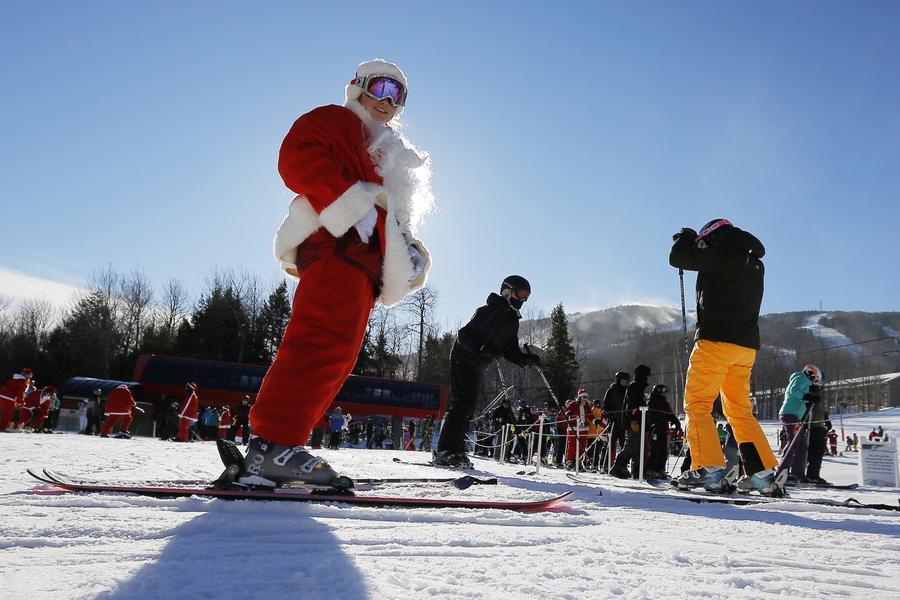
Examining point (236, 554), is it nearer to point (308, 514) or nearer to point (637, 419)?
point (308, 514)

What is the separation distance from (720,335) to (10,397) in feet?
50.1

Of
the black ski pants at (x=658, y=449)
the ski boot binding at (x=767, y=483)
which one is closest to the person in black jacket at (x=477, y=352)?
the ski boot binding at (x=767, y=483)

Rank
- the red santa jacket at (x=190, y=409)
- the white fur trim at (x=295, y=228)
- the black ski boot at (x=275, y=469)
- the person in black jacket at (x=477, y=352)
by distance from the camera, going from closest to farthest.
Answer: the black ski boot at (x=275, y=469)
the white fur trim at (x=295, y=228)
the person in black jacket at (x=477, y=352)
the red santa jacket at (x=190, y=409)

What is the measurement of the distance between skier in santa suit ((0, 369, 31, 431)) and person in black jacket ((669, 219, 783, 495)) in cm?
1477

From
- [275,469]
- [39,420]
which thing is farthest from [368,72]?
[39,420]

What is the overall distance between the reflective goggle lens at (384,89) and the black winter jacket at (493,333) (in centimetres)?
313

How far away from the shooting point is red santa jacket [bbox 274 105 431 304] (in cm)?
230

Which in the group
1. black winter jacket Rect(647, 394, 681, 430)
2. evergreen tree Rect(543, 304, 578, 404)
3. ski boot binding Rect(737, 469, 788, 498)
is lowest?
ski boot binding Rect(737, 469, 788, 498)

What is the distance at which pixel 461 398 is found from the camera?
19.0ft

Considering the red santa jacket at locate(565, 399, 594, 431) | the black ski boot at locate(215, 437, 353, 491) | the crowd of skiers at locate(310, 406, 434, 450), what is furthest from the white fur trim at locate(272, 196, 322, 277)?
the crowd of skiers at locate(310, 406, 434, 450)

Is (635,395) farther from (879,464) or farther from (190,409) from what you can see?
(190,409)

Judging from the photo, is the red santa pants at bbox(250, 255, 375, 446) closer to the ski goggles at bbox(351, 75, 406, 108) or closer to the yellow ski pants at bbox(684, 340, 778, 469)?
the ski goggles at bbox(351, 75, 406, 108)

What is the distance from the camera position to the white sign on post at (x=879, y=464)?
743 centimetres

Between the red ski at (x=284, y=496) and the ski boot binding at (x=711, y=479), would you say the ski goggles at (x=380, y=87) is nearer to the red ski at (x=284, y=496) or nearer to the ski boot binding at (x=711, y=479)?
the red ski at (x=284, y=496)
